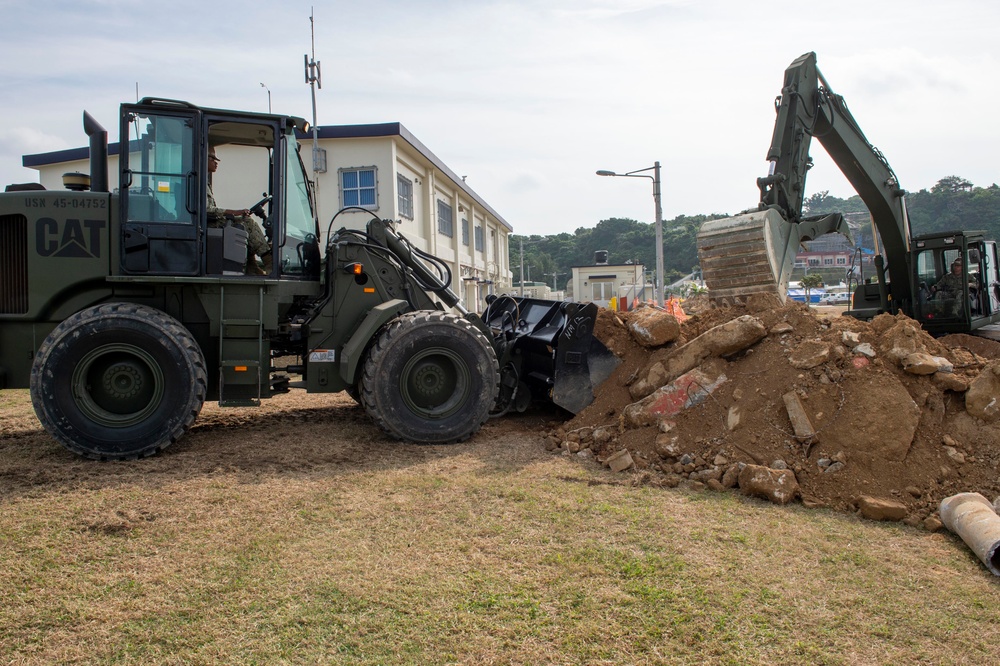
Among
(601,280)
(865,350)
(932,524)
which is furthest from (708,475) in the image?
(601,280)

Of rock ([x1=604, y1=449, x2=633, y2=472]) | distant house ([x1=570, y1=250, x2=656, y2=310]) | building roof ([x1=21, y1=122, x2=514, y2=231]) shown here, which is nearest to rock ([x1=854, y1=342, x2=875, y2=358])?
rock ([x1=604, y1=449, x2=633, y2=472])

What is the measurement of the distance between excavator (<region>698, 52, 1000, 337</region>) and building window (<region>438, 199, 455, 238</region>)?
689 inches

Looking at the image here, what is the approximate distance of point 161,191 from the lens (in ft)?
19.9

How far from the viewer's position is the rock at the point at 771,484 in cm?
492

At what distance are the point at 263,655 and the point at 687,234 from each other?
7500 cm

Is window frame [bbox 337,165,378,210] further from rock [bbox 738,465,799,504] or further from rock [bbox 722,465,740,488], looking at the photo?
rock [bbox 738,465,799,504]

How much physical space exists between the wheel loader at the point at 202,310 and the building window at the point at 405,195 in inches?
576

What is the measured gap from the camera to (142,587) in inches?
134

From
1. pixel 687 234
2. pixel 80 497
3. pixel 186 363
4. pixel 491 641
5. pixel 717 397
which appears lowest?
pixel 491 641

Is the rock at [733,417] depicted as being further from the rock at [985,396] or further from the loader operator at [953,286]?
the loader operator at [953,286]

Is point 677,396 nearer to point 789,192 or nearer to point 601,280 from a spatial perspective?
point 789,192

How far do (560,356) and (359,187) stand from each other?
14612 mm

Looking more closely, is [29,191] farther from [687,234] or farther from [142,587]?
[687,234]

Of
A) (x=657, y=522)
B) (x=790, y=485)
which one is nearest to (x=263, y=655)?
(x=657, y=522)
